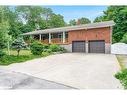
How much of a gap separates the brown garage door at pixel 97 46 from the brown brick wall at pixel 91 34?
32 centimetres

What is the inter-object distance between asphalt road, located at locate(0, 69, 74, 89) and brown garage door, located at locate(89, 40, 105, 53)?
995 cm

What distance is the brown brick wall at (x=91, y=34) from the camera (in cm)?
2012

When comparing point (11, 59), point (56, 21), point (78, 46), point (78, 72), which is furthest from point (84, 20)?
point (78, 72)

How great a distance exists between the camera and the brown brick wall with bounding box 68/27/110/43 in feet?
66.0

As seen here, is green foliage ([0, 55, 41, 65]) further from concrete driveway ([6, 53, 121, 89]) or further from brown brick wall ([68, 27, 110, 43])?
brown brick wall ([68, 27, 110, 43])

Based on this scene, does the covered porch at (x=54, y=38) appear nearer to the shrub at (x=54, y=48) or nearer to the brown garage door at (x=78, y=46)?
the brown garage door at (x=78, y=46)

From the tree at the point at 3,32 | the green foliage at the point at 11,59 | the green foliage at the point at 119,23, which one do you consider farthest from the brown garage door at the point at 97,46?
the tree at the point at 3,32

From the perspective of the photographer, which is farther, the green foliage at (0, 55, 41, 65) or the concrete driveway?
the green foliage at (0, 55, 41, 65)

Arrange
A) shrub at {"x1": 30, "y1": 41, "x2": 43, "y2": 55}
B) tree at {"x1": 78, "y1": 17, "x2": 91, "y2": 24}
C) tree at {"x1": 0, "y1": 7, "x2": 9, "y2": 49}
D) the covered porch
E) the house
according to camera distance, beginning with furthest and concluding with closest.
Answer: the covered porch
tree at {"x1": 78, "y1": 17, "x2": 91, "y2": 24}
the house
shrub at {"x1": 30, "y1": 41, "x2": 43, "y2": 55}
tree at {"x1": 0, "y1": 7, "x2": 9, "y2": 49}

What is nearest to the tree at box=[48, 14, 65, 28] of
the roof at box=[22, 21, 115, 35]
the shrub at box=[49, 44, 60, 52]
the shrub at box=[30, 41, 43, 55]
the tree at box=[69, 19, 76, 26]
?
the roof at box=[22, 21, 115, 35]

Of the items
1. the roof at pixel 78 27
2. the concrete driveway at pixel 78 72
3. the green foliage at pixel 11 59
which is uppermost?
the roof at pixel 78 27

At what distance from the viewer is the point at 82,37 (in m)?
21.4
